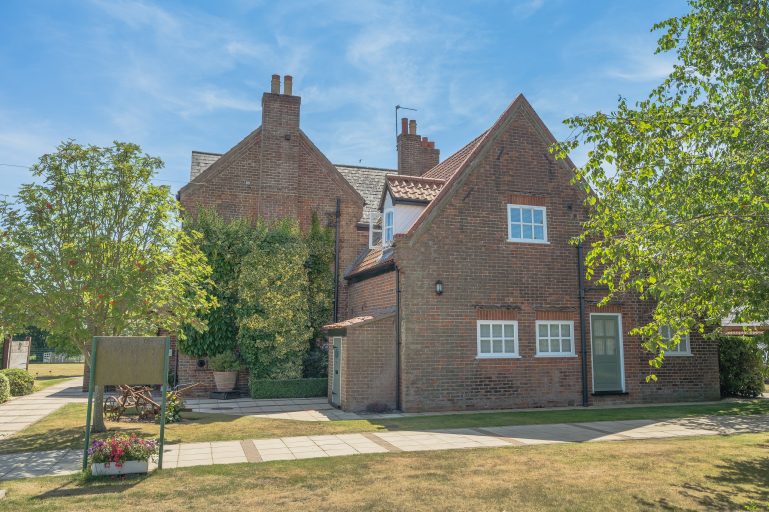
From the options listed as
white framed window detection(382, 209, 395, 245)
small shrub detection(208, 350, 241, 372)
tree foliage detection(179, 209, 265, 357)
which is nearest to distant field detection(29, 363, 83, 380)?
tree foliage detection(179, 209, 265, 357)

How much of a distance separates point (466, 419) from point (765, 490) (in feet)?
23.0

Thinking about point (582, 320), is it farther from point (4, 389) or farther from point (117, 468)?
point (4, 389)

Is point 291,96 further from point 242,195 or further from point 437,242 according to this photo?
point 437,242

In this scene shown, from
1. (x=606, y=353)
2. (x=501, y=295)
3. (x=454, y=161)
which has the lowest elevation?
(x=606, y=353)

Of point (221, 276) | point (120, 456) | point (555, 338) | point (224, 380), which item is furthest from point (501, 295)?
point (120, 456)

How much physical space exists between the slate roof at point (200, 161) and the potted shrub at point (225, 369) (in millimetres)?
8017

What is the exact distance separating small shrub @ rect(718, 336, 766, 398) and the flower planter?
18.8 m

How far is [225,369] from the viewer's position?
63.7 ft

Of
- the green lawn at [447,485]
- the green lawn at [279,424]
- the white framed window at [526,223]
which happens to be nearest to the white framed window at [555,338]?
the green lawn at [279,424]

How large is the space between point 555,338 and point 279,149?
12.9m

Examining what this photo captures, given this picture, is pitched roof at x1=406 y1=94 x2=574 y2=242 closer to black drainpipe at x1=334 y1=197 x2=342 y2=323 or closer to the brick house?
the brick house

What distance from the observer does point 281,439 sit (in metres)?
11.4

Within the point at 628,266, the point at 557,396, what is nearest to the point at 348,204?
the point at 557,396

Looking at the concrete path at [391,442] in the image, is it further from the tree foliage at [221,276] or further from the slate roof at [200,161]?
the slate roof at [200,161]
